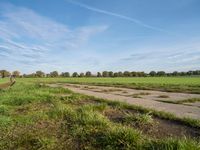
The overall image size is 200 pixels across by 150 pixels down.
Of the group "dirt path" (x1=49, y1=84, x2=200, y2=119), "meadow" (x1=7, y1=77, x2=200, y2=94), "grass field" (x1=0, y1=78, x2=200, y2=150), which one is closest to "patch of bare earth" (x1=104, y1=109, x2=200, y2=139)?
"grass field" (x1=0, y1=78, x2=200, y2=150)

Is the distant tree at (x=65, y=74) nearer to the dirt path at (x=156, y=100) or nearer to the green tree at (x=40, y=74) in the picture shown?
the green tree at (x=40, y=74)

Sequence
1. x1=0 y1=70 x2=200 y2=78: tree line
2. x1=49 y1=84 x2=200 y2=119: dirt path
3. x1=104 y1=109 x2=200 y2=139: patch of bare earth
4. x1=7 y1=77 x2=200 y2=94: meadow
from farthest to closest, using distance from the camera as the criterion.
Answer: x1=0 y1=70 x2=200 y2=78: tree line, x1=7 y1=77 x2=200 y2=94: meadow, x1=49 y1=84 x2=200 y2=119: dirt path, x1=104 y1=109 x2=200 y2=139: patch of bare earth

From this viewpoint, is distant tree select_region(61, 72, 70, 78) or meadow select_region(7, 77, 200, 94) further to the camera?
distant tree select_region(61, 72, 70, 78)

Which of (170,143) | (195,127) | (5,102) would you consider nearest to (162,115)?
(195,127)

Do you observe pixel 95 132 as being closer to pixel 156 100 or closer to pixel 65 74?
pixel 156 100

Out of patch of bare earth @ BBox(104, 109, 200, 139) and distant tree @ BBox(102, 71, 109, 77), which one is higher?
distant tree @ BBox(102, 71, 109, 77)

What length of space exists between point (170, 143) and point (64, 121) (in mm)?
4139

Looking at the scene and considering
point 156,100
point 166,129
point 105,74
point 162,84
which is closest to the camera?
point 166,129

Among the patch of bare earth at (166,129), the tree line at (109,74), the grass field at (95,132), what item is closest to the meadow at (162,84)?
the patch of bare earth at (166,129)

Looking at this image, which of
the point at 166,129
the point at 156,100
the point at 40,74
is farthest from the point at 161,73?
the point at 166,129

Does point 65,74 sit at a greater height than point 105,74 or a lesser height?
greater

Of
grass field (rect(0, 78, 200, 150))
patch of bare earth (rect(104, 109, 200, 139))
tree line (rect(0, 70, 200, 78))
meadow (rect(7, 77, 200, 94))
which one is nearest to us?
grass field (rect(0, 78, 200, 150))

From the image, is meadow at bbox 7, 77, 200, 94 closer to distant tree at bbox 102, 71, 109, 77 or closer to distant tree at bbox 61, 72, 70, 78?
distant tree at bbox 102, 71, 109, 77

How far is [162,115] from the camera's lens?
27.9 ft
